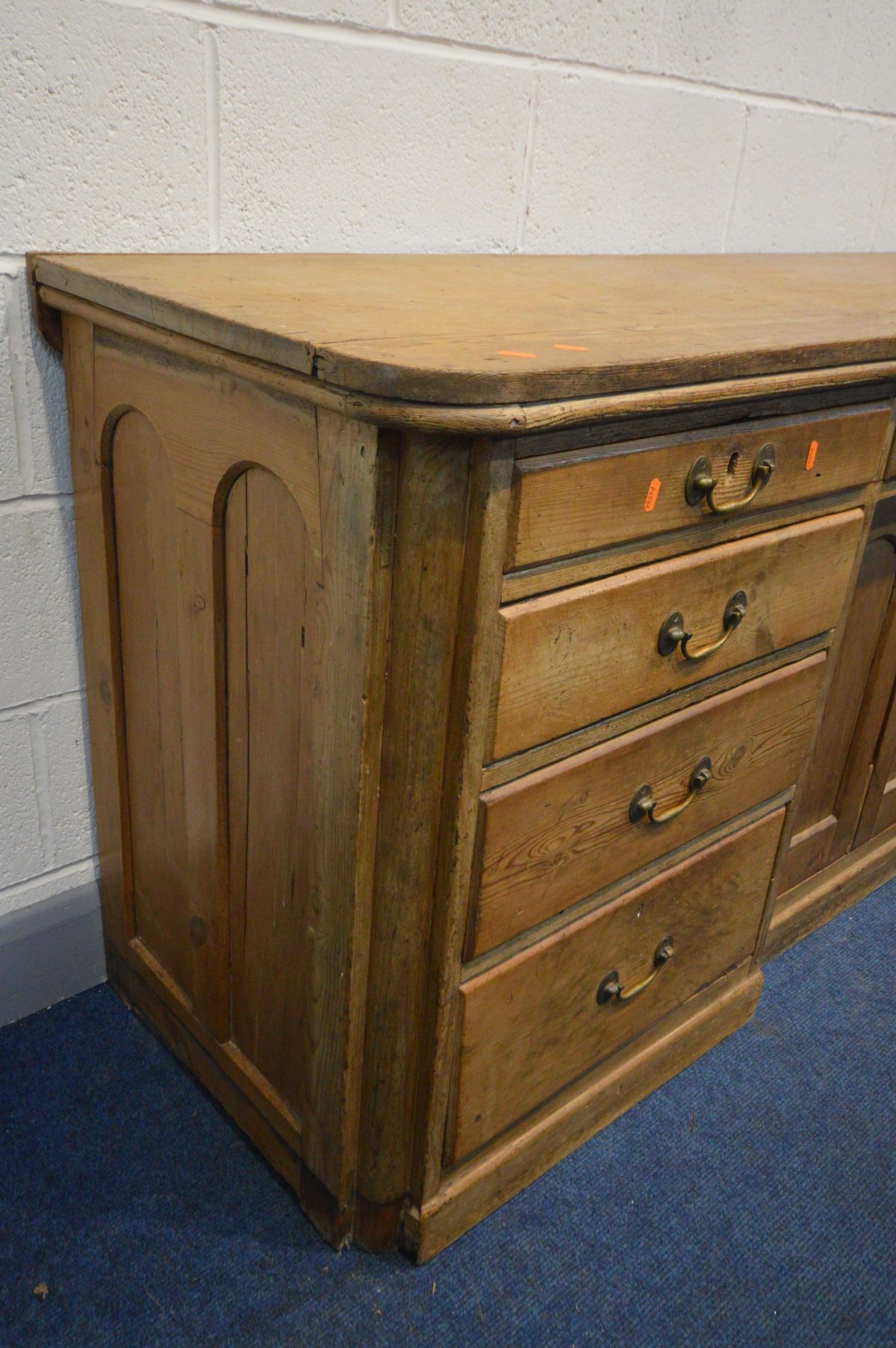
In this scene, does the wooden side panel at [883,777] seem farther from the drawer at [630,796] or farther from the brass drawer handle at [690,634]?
the brass drawer handle at [690,634]

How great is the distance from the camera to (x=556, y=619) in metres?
0.87

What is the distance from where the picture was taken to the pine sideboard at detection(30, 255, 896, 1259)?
2.64 feet

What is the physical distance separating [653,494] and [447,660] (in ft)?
0.79

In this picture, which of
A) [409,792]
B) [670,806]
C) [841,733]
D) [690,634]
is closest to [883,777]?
[841,733]

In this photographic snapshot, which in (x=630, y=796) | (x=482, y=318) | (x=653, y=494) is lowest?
(x=630, y=796)

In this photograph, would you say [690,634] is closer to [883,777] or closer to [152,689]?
[152,689]

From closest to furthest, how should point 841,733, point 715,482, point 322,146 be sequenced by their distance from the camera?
point 715,482 → point 322,146 → point 841,733

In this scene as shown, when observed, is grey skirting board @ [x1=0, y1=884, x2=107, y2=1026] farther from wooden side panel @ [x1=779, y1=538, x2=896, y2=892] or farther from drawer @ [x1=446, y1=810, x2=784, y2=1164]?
wooden side panel @ [x1=779, y1=538, x2=896, y2=892]

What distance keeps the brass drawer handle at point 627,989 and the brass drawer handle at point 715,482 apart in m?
0.53

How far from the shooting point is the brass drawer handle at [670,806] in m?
1.07

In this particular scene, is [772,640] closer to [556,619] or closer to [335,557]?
[556,619]

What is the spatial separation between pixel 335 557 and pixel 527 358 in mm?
213

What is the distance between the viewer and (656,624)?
3.20ft

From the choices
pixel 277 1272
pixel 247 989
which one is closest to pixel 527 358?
pixel 247 989
